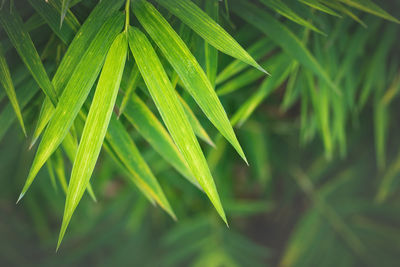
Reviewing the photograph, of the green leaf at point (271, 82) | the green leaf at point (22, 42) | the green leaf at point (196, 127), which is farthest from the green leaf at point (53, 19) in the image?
the green leaf at point (271, 82)

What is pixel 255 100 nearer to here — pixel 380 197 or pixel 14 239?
pixel 380 197

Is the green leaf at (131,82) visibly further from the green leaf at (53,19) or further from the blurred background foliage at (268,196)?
the blurred background foliage at (268,196)

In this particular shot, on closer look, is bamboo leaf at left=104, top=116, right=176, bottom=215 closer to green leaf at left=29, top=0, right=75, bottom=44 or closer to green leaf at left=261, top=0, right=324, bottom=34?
green leaf at left=29, top=0, right=75, bottom=44

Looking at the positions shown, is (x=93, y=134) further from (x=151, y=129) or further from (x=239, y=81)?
(x=239, y=81)

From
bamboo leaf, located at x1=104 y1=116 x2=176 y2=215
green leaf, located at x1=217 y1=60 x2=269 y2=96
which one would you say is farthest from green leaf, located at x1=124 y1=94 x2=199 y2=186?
green leaf, located at x1=217 y1=60 x2=269 y2=96

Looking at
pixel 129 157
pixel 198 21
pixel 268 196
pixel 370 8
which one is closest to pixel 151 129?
pixel 129 157

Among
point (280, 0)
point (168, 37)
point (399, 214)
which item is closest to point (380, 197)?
point (399, 214)
